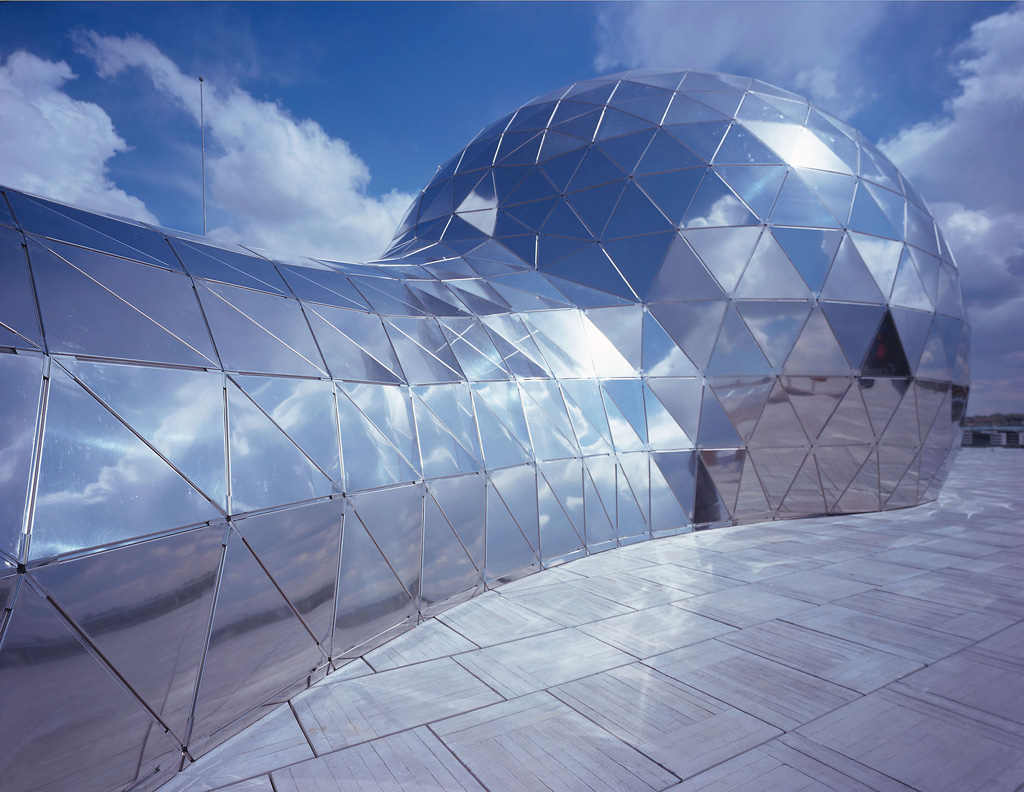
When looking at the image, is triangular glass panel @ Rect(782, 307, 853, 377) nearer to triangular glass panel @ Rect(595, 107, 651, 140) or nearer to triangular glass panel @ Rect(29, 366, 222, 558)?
triangular glass panel @ Rect(595, 107, 651, 140)

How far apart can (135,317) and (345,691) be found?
17.9 feet

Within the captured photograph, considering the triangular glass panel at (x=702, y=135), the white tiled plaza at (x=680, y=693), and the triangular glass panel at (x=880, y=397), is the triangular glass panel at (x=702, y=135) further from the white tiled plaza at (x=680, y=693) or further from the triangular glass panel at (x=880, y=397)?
the white tiled plaza at (x=680, y=693)

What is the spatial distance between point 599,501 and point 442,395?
16.2ft

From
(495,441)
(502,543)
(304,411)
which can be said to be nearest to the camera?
(304,411)

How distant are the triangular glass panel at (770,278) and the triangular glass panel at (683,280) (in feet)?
2.80

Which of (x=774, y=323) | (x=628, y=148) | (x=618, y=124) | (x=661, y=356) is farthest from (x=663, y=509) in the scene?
(x=618, y=124)

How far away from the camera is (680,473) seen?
16.7 meters

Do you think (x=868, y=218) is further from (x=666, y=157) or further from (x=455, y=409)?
(x=455, y=409)

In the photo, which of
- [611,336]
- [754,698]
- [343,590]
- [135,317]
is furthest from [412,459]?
[611,336]

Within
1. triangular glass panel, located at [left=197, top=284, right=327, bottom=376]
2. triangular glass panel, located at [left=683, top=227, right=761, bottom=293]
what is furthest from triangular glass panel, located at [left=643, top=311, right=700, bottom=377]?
triangular glass panel, located at [left=197, top=284, right=327, bottom=376]

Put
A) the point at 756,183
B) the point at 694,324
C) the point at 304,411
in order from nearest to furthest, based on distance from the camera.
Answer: the point at 304,411, the point at 694,324, the point at 756,183

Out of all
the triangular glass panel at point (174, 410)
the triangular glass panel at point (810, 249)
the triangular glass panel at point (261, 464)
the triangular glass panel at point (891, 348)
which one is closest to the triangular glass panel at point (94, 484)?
the triangular glass panel at point (174, 410)

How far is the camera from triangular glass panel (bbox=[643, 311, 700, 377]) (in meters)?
17.4

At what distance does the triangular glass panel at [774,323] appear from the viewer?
17.8m
